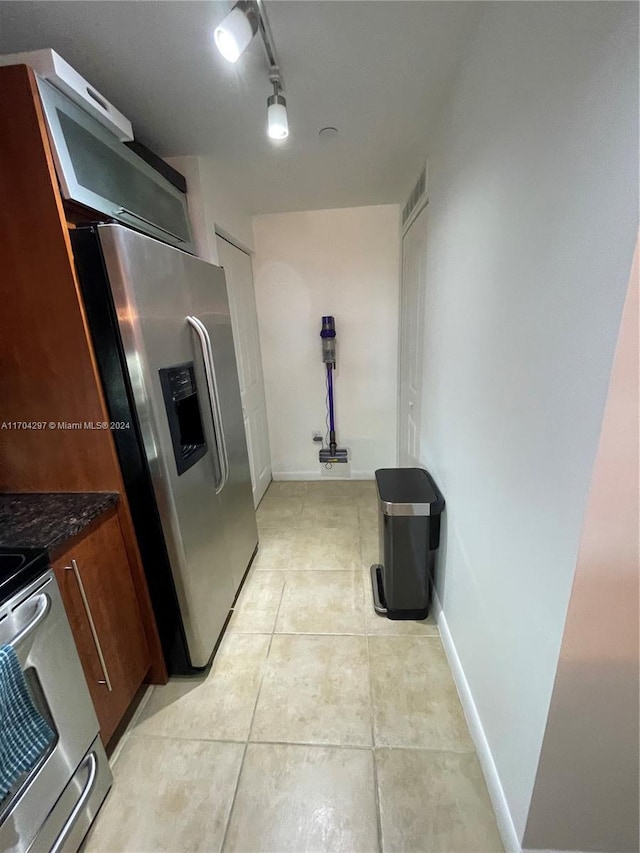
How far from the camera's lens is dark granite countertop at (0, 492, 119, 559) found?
3.15 feet

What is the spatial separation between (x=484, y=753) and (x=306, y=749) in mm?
612

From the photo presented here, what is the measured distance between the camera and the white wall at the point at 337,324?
9.05 ft

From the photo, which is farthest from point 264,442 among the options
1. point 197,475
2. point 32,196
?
point 32,196

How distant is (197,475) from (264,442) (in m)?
1.73

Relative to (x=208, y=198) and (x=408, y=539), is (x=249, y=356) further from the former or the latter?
(x=408, y=539)

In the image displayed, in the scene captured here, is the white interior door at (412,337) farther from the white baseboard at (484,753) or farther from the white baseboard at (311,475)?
the white baseboard at (484,753)

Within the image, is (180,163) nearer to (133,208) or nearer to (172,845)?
(133,208)

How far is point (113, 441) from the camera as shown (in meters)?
1.17

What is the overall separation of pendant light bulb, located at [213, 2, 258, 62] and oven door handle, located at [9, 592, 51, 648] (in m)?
1.52

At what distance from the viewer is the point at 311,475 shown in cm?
336

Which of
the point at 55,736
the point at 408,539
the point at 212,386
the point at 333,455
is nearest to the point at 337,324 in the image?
the point at 333,455

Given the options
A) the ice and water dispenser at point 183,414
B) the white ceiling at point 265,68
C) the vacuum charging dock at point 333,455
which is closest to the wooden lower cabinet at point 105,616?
the ice and water dispenser at point 183,414

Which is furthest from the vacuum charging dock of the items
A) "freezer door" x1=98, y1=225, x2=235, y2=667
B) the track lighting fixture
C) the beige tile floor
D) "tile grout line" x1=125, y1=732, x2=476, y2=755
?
the track lighting fixture

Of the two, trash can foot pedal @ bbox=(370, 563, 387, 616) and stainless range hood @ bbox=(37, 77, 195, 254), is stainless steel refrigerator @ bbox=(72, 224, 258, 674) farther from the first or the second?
trash can foot pedal @ bbox=(370, 563, 387, 616)
